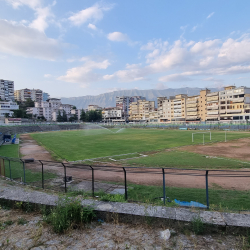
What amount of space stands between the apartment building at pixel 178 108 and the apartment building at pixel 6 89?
420 ft

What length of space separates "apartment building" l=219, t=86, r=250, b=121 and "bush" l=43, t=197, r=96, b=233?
103463mm

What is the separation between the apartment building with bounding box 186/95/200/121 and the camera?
393 feet

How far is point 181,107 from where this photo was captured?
130 meters

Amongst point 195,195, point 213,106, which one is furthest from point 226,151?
point 213,106

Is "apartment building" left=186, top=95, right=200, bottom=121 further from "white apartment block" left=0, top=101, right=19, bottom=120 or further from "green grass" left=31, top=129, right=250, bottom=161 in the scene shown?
→ "white apartment block" left=0, top=101, right=19, bottom=120

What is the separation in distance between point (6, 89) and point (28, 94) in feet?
92.3

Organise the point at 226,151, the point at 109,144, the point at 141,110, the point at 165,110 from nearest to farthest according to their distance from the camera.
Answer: the point at 226,151
the point at 109,144
the point at 165,110
the point at 141,110

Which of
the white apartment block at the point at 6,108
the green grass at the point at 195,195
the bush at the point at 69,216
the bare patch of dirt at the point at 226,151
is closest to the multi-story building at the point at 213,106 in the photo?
the bare patch of dirt at the point at 226,151

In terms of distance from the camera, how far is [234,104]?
97.9 m

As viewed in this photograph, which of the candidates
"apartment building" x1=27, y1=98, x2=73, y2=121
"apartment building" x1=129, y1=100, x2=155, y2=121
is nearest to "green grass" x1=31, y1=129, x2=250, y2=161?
"apartment building" x1=27, y1=98, x2=73, y2=121

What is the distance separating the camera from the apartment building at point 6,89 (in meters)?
158

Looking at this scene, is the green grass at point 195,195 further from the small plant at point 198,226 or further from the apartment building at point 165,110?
the apartment building at point 165,110

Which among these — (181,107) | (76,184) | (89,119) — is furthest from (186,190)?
(89,119)

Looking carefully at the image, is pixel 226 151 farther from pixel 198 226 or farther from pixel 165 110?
pixel 165 110
